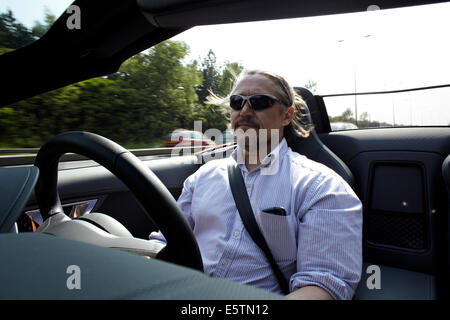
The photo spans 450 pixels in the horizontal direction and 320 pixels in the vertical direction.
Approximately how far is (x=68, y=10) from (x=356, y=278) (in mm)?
1552

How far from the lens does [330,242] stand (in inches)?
55.5

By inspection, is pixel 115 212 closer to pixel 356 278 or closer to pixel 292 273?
pixel 292 273

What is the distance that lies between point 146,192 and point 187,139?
130 inches

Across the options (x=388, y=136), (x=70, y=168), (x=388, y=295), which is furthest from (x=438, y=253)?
(x=70, y=168)

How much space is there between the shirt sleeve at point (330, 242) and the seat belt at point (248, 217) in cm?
11

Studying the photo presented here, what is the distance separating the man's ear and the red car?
1.16 m

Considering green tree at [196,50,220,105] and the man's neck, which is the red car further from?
the man's neck

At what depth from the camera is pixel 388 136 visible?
7.28 ft

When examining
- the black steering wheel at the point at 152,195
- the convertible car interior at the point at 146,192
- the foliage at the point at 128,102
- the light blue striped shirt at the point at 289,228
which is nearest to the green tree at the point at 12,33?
the foliage at the point at 128,102

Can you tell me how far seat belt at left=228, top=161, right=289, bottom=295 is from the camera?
1521mm

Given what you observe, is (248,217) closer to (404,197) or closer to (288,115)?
(288,115)

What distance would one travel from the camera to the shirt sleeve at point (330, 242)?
1.34 m

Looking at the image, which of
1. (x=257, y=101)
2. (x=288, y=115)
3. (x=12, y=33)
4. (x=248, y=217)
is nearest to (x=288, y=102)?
(x=288, y=115)
